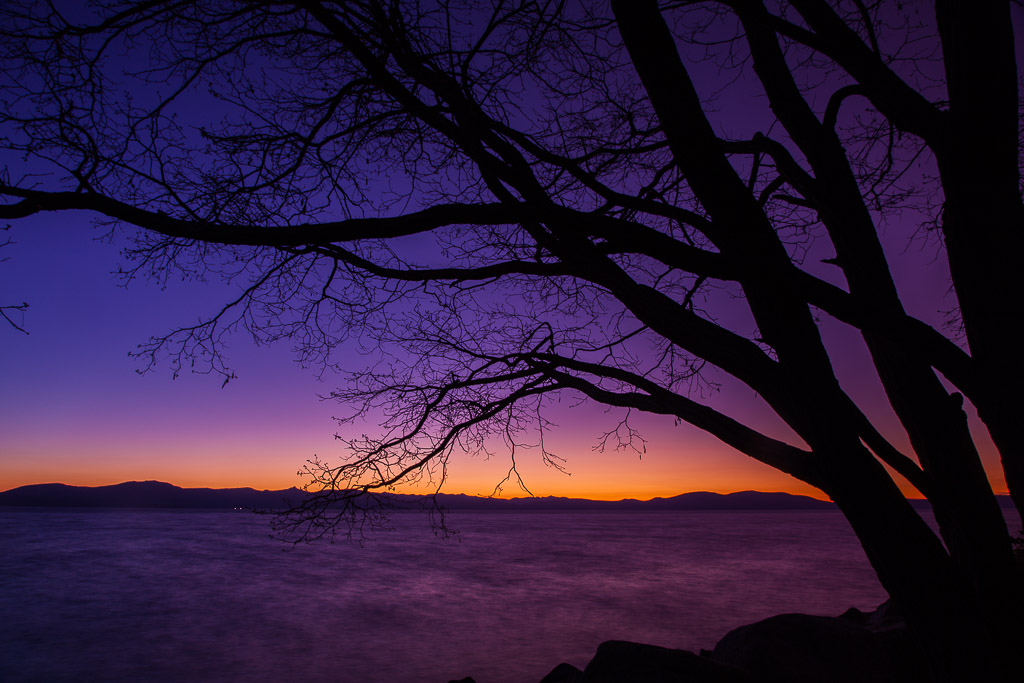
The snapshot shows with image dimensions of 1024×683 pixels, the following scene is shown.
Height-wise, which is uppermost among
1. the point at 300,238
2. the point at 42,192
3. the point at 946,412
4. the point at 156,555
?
the point at 42,192

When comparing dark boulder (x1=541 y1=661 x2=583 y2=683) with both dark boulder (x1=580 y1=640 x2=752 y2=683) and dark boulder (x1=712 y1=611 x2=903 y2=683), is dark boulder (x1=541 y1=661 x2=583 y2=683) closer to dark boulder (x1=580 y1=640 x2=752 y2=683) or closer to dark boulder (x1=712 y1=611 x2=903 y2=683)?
→ dark boulder (x1=712 y1=611 x2=903 y2=683)

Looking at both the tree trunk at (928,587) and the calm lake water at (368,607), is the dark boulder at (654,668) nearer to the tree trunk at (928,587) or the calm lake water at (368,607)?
the tree trunk at (928,587)

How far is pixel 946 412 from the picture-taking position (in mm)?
3086

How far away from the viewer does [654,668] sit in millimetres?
6133

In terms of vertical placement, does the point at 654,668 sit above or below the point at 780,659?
above

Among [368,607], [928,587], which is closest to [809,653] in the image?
[928,587]

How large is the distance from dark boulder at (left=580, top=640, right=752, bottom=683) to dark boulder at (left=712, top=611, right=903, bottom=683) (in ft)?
2.33

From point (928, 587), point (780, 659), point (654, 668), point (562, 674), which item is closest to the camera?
point (928, 587)

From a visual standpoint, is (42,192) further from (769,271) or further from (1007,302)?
(1007,302)

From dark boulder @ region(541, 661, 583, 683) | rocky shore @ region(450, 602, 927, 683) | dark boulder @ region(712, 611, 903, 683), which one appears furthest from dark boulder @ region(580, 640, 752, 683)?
dark boulder @ region(541, 661, 583, 683)

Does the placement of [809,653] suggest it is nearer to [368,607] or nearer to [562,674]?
[562,674]

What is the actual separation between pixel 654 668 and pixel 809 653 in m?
2.28

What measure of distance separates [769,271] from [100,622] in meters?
24.8

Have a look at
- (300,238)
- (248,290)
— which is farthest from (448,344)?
(300,238)
